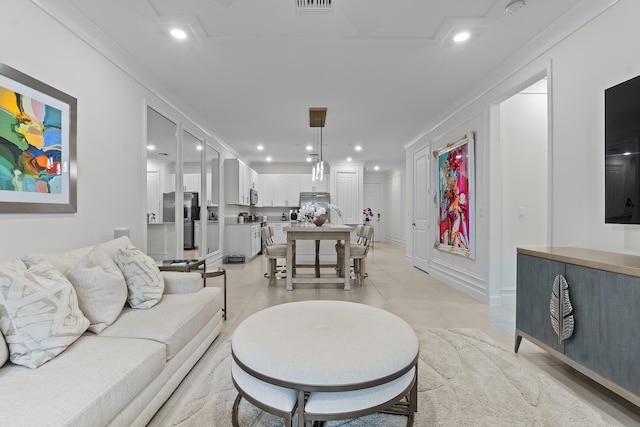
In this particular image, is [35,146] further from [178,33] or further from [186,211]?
[186,211]

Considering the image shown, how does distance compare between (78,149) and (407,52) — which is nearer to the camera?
(78,149)

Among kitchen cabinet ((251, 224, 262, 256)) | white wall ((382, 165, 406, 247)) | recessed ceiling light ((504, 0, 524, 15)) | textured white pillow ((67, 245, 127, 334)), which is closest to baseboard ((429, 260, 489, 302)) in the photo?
recessed ceiling light ((504, 0, 524, 15))

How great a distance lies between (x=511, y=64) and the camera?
3227 millimetres

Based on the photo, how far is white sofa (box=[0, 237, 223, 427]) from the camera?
112cm

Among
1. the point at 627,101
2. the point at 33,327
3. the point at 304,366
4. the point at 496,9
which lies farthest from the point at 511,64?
the point at 33,327

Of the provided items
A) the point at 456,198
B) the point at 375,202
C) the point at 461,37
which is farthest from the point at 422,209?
the point at 375,202

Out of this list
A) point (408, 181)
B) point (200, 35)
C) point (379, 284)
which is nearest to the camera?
point (200, 35)

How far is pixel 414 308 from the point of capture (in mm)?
3570

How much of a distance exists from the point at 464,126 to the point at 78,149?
4508 mm

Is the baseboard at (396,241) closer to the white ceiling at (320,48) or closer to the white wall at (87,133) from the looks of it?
the white ceiling at (320,48)

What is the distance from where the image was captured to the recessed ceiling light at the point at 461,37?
273 centimetres

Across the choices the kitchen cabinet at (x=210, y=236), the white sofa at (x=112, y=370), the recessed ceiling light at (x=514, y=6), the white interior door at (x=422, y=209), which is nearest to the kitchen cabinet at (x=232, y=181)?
the kitchen cabinet at (x=210, y=236)

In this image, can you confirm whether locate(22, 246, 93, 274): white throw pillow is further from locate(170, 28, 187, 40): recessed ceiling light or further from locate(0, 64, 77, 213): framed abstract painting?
locate(170, 28, 187, 40): recessed ceiling light

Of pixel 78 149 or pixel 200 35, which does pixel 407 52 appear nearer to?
pixel 200 35
